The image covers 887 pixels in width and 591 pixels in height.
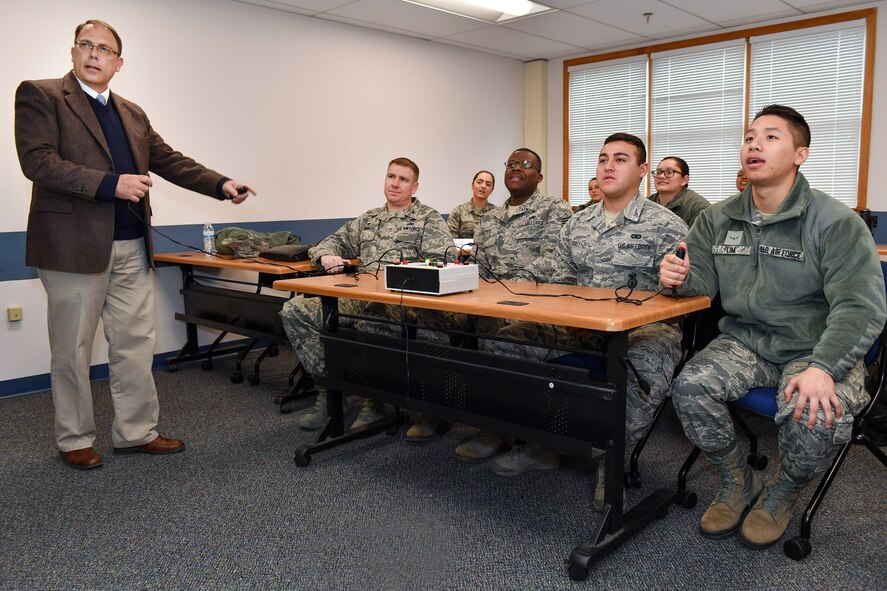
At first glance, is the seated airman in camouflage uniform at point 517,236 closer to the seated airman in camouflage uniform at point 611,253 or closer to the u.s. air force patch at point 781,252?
the seated airman in camouflage uniform at point 611,253

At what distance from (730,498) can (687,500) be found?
7.0 inches

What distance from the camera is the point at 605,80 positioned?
6383 mm

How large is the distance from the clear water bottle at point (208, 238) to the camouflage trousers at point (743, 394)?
326 centimetres

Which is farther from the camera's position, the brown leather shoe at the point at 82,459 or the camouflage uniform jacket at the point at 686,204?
the camouflage uniform jacket at the point at 686,204

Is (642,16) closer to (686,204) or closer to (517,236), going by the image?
(686,204)

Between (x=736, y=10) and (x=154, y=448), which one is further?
(x=736, y=10)

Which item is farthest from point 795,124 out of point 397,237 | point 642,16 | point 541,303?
point 642,16

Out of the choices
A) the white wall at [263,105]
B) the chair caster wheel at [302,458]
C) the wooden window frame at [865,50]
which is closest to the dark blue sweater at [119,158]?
the chair caster wheel at [302,458]

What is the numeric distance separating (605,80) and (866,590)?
5.44m

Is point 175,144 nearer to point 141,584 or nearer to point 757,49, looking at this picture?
point 141,584

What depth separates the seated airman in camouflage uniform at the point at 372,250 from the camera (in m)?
3.15

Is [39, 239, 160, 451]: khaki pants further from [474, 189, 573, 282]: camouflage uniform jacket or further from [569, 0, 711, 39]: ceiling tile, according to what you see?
[569, 0, 711, 39]: ceiling tile

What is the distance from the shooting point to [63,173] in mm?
2461

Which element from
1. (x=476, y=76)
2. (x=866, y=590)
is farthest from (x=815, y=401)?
(x=476, y=76)
